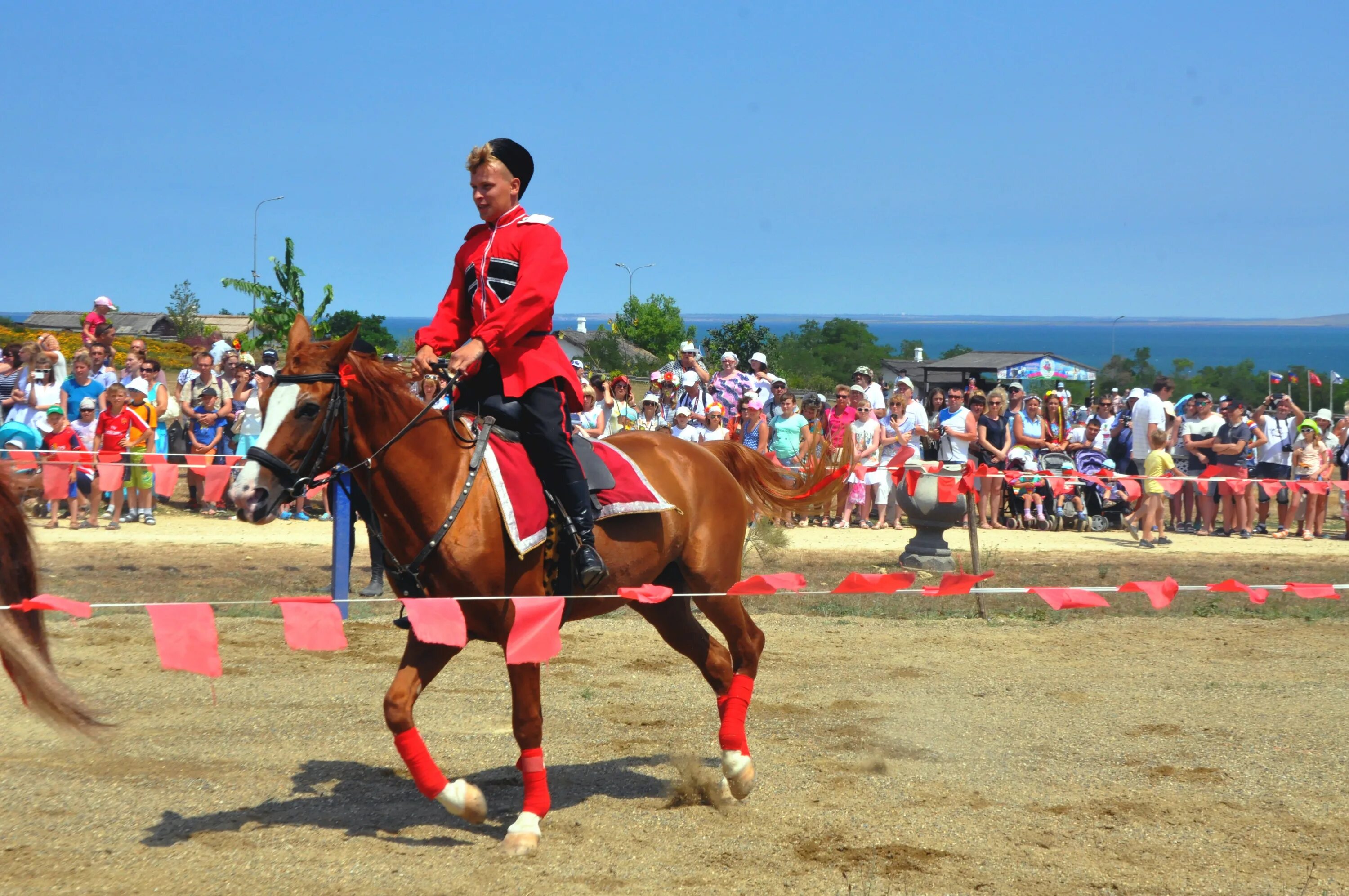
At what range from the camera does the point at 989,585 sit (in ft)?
38.9

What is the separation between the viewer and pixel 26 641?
15.9 feet

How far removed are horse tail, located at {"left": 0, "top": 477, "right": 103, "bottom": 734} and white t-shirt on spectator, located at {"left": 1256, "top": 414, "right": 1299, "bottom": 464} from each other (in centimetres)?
1553

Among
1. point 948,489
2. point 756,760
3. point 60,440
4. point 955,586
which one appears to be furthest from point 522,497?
point 60,440

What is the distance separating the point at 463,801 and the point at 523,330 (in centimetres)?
202

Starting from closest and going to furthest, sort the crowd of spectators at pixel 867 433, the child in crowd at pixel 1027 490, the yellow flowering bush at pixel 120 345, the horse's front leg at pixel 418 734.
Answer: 1. the horse's front leg at pixel 418 734
2. the crowd of spectators at pixel 867 433
3. the child in crowd at pixel 1027 490
4. the yellow flowering bush at pixel 120 345

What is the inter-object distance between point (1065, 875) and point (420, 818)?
278 cm

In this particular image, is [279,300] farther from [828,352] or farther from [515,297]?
[828,352]

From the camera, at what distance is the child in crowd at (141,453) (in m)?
13.6

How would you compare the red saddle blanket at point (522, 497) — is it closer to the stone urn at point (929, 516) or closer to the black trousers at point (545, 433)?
the black trousers at point (545, 433)

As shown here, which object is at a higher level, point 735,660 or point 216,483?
point 216,483

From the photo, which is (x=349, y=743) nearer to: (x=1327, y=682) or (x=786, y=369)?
(x=1327, y=682)

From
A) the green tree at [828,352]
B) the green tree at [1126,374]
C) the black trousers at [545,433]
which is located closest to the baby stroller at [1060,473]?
the black trousers at [545,433]

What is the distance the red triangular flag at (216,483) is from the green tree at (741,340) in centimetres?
3301

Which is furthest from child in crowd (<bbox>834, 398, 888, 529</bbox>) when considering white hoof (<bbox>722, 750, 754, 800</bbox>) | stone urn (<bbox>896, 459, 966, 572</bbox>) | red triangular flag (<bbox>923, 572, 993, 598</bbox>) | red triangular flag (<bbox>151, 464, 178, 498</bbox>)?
white hoof (<bbox>722, 750, 754, 800</bbox>)
